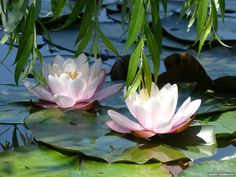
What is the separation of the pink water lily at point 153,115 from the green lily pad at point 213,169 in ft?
0.53

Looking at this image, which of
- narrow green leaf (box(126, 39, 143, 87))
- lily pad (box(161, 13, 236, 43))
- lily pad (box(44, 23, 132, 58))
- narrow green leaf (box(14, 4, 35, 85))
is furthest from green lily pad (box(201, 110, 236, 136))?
lily pad (box(161, 13, 236, 43))

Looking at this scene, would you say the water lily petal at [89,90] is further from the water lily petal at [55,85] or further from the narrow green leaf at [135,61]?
the narrow green leaf at [135,61]

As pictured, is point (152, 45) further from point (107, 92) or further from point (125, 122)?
point (107, 92)

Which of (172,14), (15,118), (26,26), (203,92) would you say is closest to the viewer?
(26,26)

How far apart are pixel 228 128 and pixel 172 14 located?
1.34 m

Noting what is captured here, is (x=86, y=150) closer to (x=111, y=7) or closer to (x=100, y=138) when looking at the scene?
(x=100, y=138)

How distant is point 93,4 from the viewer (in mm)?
1366

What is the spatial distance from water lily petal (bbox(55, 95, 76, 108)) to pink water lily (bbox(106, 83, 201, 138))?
0.57 feet

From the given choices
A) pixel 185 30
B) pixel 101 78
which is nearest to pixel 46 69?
pixel 101 78

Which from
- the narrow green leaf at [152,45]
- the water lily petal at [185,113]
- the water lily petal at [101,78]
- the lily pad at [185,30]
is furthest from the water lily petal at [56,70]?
the lily pad at [185,30]

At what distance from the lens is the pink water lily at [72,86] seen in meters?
1.74

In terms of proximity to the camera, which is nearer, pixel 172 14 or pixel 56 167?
pixel 56 167

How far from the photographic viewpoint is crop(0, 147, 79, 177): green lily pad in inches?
56.2

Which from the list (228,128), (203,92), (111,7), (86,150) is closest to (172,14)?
(111,7)
